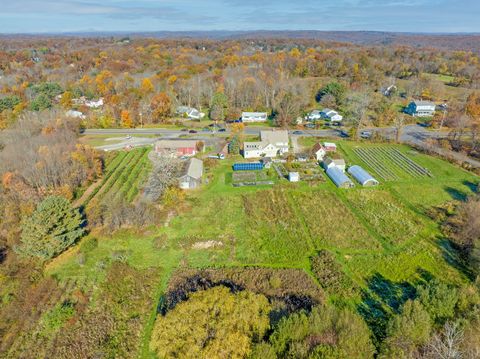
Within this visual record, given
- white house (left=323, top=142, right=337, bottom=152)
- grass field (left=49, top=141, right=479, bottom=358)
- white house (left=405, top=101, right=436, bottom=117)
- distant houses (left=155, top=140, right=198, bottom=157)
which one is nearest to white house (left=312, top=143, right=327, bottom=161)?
white house (left=323, top=142, right=337, bottom=152)

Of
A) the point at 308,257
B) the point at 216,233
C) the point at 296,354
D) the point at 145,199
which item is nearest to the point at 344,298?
the point at 308,257

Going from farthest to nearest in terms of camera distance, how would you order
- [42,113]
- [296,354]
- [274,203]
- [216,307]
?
[42,113] → [274,203] → [216,307] → [296,354]

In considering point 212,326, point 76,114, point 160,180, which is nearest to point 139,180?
point 160,180

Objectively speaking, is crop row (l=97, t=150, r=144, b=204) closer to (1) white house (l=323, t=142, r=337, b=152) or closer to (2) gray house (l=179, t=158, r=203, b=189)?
(2) gray house (l=179, t=158, r=203, b=189)

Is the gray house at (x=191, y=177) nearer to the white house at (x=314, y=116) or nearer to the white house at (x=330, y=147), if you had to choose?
the white house at (x=330, y=147)

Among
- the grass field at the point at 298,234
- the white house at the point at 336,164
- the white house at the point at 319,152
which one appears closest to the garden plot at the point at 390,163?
the grass field at the point at 298,234

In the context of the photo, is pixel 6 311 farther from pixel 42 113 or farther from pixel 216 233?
pixel 42 113
